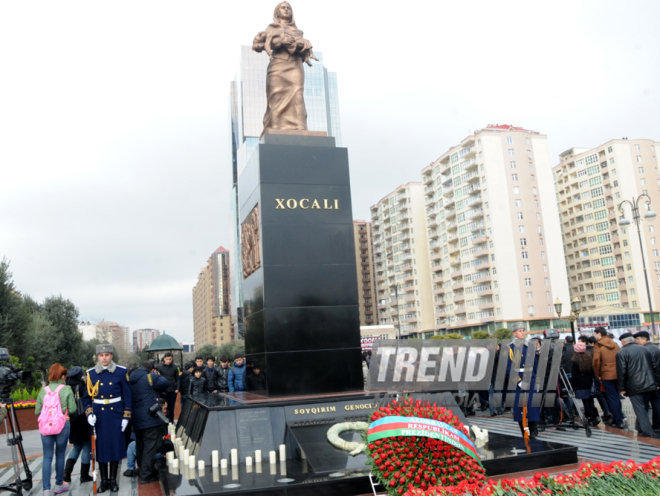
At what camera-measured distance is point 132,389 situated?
7977mm

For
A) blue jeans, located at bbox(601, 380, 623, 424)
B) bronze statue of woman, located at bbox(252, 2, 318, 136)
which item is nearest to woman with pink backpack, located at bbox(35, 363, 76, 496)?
bronze statue of woman, located at bbox(252, 2, 318, 136)

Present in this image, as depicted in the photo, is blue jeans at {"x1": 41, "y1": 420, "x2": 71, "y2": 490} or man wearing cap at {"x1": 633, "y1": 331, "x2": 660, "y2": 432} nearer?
blue jeans at {"x1": 41, "y1": 420, "x2": 71, "y2": 490}

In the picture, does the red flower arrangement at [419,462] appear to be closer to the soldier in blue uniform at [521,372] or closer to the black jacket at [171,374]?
the soldier in blue uniform at [521,372]

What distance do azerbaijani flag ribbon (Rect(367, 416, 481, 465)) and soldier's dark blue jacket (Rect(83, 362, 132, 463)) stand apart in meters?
4.13

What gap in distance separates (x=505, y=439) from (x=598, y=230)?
74.2 metres

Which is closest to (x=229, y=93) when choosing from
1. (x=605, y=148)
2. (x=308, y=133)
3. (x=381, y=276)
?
(x=381, y=276)

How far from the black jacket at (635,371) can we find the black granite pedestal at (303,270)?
4.73m

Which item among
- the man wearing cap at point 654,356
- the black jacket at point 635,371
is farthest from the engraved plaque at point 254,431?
the man wearing cap at point 654,356

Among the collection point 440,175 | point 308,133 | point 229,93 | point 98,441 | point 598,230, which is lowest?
point 98,441

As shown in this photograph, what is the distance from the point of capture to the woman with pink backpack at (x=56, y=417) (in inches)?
288

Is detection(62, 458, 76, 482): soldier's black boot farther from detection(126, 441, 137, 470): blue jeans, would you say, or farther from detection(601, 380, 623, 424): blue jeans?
detection(601, 380, 623, 424): blue jeans

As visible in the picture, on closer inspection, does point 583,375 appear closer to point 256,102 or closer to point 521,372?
point 521,372

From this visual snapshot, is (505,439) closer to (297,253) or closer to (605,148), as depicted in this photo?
(297,253)

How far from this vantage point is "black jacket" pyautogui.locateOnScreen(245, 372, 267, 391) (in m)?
9.40
